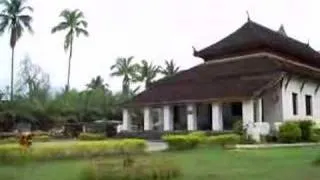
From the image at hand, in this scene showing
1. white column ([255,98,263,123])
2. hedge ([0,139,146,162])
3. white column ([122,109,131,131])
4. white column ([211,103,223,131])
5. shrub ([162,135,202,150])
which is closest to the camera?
hedge ([0,139,146,162])

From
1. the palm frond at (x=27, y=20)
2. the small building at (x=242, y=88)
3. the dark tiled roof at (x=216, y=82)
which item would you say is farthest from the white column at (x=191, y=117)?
the palm frond at (x=27, y=20)

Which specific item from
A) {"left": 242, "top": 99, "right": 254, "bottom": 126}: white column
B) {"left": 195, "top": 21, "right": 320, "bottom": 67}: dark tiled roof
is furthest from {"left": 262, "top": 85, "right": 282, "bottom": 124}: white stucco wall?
{"left": 195, "top": 21, "right": 320, "bottom": 67}: dark tiled roof

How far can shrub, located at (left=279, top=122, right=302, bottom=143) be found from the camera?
28459 millimetres

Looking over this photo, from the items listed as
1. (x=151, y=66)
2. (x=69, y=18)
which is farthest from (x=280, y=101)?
(x=151, y=66)

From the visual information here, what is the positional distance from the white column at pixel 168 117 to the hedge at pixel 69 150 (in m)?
12.3

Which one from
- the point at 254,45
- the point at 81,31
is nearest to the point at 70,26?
the point at 81,31

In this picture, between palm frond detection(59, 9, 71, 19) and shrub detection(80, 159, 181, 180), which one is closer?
shrub detection(80, 159, 181, 180)

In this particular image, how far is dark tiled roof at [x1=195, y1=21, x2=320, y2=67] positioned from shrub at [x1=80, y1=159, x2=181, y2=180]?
24033 millimetres

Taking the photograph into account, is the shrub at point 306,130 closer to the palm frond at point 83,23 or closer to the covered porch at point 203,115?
the covered porch at point 203,115

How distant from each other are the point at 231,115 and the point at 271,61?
412cm

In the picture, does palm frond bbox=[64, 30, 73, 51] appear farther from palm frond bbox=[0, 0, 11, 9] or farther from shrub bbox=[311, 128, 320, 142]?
shrub bbox=[311, 128, 320, 142]

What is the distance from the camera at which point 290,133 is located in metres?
28.5

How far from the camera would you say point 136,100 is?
37.1 meters

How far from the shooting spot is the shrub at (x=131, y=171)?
39.5 ft
